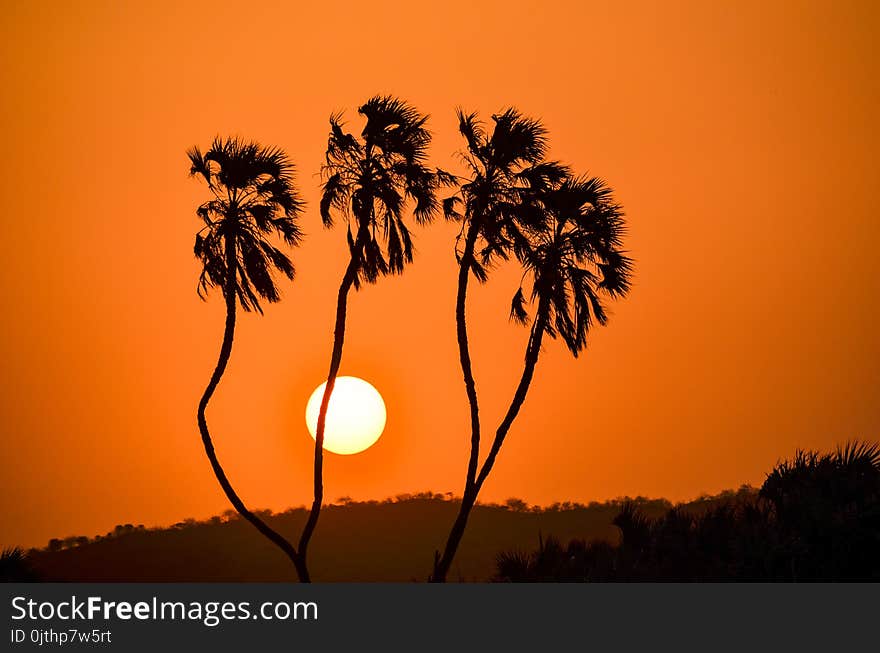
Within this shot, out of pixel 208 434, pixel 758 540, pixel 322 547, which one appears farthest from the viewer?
pixel 322 547

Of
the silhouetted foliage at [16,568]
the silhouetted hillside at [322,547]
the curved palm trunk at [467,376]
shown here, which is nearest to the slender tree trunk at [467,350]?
the curved palm trunk at [467,376]

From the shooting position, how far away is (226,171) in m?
37.8

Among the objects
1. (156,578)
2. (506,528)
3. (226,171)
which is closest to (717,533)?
(226,171)

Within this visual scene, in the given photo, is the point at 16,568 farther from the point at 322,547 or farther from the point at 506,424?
the point at 322,547

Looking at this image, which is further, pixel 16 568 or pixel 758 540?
pixel 16 568

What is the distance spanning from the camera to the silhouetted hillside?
8675 centimetres

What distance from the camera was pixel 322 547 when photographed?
9469 centimetres

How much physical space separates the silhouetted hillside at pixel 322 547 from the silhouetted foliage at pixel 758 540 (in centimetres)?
5555

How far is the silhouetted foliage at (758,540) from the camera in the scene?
2458cm

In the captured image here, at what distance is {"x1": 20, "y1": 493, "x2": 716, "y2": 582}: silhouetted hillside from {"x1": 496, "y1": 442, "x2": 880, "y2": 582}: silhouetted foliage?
55545mm

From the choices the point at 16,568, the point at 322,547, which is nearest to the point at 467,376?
the point at 16,568

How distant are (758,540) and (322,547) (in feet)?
238

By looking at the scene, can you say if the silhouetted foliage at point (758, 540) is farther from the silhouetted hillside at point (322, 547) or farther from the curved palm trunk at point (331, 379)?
the silhouetted hillside at point (322, 547)

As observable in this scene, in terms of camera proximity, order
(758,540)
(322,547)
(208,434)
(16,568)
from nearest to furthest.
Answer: (758,540)
(16,568)
(208,434)
(322,547)
